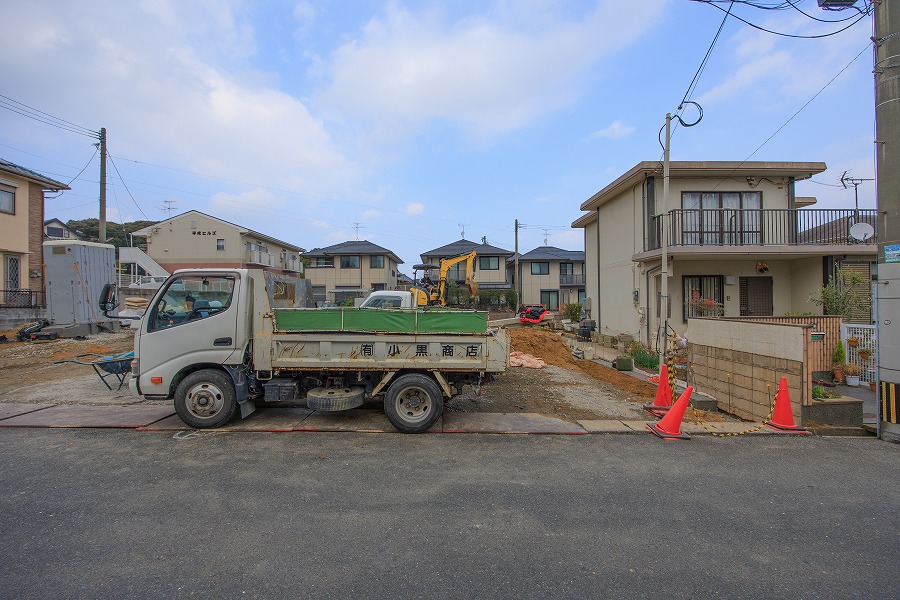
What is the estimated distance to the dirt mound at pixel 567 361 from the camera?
9.41m

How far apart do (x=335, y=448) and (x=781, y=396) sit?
20.0 ft

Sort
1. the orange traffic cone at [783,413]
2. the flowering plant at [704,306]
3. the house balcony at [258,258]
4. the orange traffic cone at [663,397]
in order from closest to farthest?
the orange traffic cone at [783,413] → the orange traffic cone at [663,397] → the flowering plant at [704,306] → the house balcony at [258,258]

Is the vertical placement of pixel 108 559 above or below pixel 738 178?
below

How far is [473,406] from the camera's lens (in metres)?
7.69

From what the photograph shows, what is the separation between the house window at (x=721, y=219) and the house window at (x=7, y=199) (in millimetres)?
26407

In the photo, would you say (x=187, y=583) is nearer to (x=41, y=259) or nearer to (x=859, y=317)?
(x=859, y=317)

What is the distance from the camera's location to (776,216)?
14188 mm

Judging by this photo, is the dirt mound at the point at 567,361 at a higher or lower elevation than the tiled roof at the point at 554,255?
lower

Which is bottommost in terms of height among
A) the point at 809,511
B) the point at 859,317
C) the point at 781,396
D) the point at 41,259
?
the point at 809,511

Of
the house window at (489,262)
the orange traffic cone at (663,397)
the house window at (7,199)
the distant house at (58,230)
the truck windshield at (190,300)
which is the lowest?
the orange traffic cone at (663,397)

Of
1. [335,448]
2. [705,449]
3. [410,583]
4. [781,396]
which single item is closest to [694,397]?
[781,396]

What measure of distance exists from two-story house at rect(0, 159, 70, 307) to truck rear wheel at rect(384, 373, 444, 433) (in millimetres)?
21151

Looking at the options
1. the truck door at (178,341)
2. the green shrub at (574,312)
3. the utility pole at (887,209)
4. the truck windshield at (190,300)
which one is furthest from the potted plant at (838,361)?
the green shrub at (574,312)

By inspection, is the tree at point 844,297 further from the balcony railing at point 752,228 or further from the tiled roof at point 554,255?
the tiled roof at point 554,255
